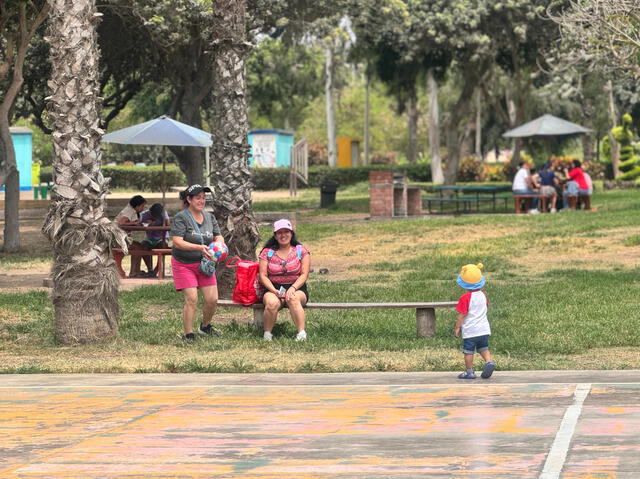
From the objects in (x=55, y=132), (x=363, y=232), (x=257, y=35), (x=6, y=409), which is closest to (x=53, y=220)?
(x=55, y=132)

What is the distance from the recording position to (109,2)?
3062 centimetres

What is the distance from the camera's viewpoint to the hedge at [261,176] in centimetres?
5812

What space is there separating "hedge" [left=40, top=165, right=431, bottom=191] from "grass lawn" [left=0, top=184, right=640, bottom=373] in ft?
102

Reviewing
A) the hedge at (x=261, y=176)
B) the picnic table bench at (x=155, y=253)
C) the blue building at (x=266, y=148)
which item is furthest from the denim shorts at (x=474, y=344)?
the blue building at (x=266, y=148)

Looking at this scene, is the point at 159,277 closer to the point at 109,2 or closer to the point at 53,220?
the point at 53,220

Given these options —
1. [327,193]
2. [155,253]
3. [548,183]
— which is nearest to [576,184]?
[548,183]

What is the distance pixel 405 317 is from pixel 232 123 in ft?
11.8

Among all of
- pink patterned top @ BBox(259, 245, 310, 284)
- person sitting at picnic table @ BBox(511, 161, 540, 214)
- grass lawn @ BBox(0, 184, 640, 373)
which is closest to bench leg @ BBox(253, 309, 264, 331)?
grass lawn @ BBox(0, 184, 640, 373)

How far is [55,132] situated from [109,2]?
17.5m

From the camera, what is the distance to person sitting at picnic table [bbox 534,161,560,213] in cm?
3541

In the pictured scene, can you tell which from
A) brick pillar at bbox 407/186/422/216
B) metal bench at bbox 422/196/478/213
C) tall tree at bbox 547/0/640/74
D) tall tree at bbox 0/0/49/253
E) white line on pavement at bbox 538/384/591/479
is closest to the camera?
white line on pavement at bbox 538/384/591/479

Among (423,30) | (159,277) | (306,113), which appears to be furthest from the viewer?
(306,113)

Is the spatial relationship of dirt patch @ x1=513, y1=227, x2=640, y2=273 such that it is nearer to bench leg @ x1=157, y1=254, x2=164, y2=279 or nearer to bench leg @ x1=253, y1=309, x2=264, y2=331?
bench leg @ x1=157, y1=254, x2=164, y2=279

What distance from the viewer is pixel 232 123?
17234 mm
